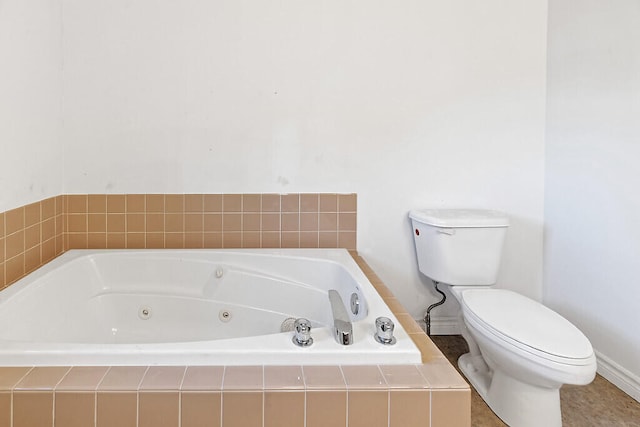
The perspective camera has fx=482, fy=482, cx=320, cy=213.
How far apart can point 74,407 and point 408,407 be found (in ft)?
2.47

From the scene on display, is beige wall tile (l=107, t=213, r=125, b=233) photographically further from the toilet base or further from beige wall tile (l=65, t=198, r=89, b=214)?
the toilet base

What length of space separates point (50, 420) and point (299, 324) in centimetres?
61

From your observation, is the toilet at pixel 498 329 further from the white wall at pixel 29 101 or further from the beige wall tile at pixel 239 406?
the white wall at pixel 29 101

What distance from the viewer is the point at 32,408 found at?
1078 millimetres

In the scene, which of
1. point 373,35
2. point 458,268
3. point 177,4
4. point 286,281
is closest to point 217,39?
point 177,4

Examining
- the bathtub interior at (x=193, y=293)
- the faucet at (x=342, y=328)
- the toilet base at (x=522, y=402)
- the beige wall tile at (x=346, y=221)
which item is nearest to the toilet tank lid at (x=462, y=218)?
the beige wall tile at (x=346, y=221)

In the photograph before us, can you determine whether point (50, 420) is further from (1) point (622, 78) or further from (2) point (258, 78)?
(1) point (622, 78)

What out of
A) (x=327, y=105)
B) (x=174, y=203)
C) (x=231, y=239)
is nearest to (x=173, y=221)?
(x=174, y=203)

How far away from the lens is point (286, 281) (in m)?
2.18

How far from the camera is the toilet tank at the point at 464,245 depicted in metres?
2.22

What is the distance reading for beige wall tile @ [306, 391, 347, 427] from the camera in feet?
3.61

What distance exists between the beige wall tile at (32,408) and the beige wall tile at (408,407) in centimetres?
77

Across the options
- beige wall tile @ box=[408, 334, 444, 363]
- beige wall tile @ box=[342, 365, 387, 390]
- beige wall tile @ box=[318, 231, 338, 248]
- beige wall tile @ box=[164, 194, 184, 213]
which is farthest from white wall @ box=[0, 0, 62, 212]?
beige wall tile @ box=[408, 334, 444, 363]

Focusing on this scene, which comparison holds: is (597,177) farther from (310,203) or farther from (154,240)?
(154,240)
